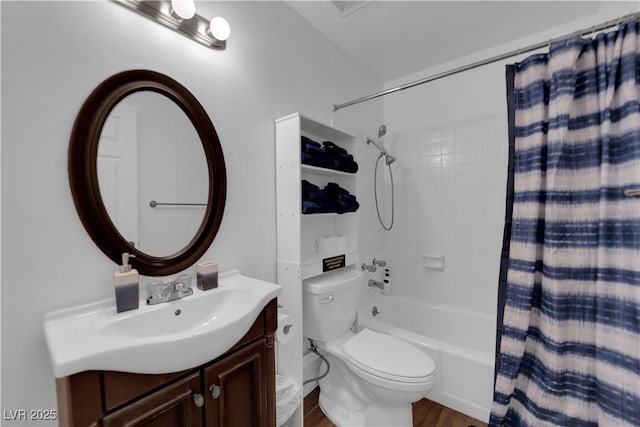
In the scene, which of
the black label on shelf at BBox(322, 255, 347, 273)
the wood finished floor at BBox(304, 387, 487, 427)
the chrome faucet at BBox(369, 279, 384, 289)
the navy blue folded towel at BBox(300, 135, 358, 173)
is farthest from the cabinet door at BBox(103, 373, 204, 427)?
→ the chrome faucet at BBox(369, 279, 384, 289)

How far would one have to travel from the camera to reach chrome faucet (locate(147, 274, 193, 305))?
0.99 metres

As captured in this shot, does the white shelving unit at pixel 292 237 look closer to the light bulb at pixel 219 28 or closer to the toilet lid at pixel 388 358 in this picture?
the toilet lid at pixel 388 358

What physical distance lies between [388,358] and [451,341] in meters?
1.07

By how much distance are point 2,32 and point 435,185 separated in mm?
2503

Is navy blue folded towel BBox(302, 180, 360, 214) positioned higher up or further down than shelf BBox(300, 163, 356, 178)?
further down

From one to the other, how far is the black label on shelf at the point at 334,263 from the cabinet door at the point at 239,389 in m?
0.64

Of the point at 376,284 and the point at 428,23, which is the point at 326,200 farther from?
the point at 428,23

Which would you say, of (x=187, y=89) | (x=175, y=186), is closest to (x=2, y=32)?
(x=187, y=89)

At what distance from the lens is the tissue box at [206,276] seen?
1131mm

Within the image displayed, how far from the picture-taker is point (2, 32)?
80 centimetres

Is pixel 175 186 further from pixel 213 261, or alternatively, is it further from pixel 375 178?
pixel 375 178

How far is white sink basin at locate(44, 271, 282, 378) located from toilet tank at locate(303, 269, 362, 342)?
0.45 m

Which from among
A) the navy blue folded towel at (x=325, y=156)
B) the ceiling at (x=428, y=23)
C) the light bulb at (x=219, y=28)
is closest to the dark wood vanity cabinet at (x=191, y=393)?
the navy blue folded towel at (x=325, y=156)

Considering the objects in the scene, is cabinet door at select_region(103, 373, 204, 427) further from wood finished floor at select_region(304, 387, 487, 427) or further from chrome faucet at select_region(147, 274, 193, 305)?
wood finished floor at select_region(304, 387, 487, 427)
